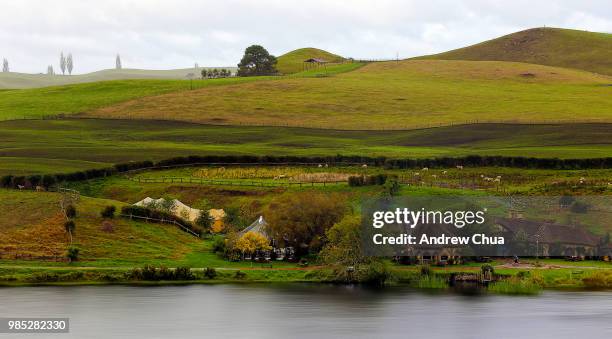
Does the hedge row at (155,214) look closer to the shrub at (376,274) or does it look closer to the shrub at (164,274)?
the shrub at (164,274)

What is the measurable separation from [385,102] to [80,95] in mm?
49845

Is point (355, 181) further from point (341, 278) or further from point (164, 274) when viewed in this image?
point (164, 274)

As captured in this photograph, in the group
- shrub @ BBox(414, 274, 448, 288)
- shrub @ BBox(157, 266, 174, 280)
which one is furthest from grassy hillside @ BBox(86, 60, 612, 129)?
shrub @ BBox(157, 266, 174, 280)

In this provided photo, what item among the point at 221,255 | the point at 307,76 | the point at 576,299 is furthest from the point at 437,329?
the point at 307,76

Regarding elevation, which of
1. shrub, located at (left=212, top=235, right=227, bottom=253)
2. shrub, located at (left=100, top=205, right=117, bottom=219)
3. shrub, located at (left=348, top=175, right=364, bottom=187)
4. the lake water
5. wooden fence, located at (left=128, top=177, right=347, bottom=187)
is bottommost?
the lake water

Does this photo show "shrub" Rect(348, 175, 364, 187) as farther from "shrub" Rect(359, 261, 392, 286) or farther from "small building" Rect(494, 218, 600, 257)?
"shrub" Rect(359, 261, 392, 286)

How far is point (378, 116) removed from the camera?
152 m

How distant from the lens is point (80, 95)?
177 m

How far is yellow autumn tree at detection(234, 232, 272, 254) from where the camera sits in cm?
8119

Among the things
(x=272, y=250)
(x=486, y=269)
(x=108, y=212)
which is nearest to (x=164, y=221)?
(x=108, y=212)

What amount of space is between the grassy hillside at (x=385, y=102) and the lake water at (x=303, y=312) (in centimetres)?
7417

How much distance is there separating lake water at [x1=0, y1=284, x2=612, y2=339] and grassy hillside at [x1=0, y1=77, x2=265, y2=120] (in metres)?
89.6

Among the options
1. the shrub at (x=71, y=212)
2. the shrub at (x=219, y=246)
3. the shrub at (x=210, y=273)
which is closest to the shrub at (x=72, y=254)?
the shrub at (x=71, y=212)

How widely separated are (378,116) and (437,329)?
92356 millimetres
